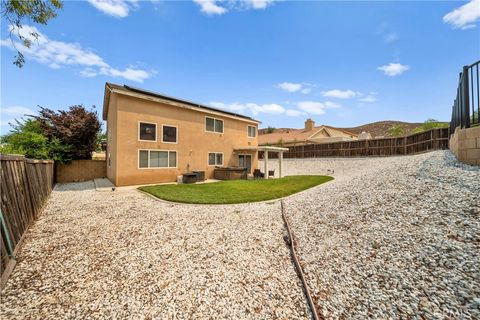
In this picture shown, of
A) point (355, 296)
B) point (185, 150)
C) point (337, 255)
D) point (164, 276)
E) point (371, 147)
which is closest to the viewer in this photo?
point (355, 296)

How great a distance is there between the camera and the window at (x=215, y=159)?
15995 millimetres

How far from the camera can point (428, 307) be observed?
7.47 ft

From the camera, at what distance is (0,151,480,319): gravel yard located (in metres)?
2.54

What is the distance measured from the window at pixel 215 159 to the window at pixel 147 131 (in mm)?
4714

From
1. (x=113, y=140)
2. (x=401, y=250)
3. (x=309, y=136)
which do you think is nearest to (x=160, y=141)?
(x=113, y=140)

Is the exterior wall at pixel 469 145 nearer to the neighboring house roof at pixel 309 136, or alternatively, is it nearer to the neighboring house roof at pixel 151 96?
the neighboring house roof at pixel 151 96

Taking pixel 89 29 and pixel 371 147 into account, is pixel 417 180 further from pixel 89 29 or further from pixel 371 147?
pixel 371 147

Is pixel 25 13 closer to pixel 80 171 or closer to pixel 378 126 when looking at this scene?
pixel 80 171

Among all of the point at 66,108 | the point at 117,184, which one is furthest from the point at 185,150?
the point at 66,108

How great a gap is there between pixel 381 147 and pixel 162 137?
19.7 meters

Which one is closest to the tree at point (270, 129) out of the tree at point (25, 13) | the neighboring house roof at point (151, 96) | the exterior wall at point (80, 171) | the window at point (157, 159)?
the neighboring house roof at point (151, 96)

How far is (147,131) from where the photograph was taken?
12.4 meters

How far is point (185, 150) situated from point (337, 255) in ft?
40.7

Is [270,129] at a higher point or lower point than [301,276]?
higher
